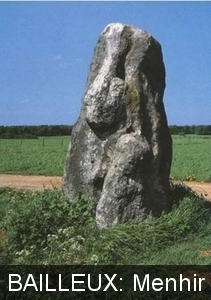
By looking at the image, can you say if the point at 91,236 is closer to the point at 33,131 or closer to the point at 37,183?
the point at 37,183

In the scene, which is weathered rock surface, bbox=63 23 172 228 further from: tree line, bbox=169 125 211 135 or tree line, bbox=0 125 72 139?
tree line, bbox=169 125 211 135

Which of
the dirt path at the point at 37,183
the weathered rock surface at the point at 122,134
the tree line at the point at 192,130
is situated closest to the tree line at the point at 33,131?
the tree line at the point at 192,130

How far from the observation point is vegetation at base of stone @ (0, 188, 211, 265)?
→ 8.44 metres

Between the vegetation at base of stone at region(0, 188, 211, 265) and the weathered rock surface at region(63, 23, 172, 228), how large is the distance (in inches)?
12.4

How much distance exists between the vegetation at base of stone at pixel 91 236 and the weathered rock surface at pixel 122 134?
314mm

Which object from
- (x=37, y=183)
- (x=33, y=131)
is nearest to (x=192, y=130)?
(x=33, y=131)

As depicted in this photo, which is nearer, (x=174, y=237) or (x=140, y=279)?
(x=140, y=279)

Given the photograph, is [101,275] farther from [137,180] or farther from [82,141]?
[82,141]

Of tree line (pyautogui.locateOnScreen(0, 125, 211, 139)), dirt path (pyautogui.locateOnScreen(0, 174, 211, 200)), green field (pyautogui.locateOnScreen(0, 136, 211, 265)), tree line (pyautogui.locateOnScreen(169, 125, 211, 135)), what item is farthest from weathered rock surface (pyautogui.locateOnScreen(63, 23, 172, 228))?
tree line (pyautogui.locateOnScreen(169, 125, 211, 135))

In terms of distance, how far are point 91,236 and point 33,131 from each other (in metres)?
54.2

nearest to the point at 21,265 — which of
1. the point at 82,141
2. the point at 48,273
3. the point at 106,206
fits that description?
the point at 48,273

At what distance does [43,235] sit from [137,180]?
1473 mm

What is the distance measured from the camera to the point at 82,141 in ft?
34.7

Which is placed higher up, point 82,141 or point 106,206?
point 82,141
